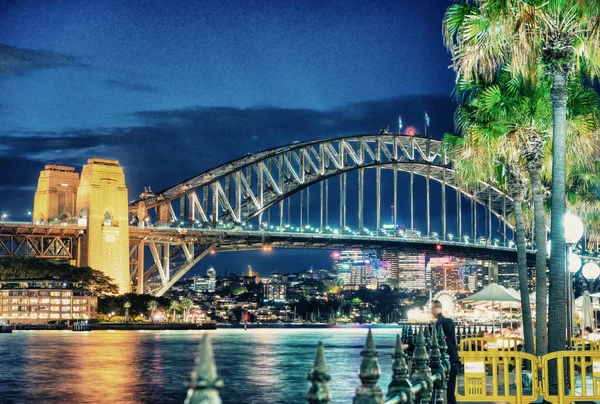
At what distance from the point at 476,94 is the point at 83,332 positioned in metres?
88.4

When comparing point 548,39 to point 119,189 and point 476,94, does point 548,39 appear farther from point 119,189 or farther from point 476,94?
point 119,189

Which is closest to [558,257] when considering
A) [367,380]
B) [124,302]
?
[367,380]

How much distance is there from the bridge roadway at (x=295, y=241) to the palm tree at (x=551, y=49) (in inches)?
3059

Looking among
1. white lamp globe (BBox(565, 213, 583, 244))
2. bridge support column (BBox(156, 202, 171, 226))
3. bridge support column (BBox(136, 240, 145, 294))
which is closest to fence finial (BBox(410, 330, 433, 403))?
white lamp globe (BBox(565, 213, 583, 244))

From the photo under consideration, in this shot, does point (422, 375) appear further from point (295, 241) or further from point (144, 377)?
point (295, 241)

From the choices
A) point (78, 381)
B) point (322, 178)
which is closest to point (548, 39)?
point (78, 381)

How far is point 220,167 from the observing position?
106m

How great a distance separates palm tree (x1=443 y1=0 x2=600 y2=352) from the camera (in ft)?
48.7

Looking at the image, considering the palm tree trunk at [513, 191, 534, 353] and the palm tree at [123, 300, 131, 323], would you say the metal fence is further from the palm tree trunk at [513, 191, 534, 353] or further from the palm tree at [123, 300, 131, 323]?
the palm tree at [123, 300, 131, 323]

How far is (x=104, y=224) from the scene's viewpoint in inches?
3878

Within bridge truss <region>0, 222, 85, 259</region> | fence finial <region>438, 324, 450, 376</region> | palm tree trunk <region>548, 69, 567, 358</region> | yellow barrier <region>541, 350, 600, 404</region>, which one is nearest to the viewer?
fence finial <region>438, 324, 450, 376</region>

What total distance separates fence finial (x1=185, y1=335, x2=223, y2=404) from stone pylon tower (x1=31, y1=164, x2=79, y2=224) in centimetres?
10182

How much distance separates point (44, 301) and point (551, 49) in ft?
326

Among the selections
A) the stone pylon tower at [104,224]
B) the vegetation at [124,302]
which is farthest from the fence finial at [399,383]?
the stone pylon tower at [104,224]
